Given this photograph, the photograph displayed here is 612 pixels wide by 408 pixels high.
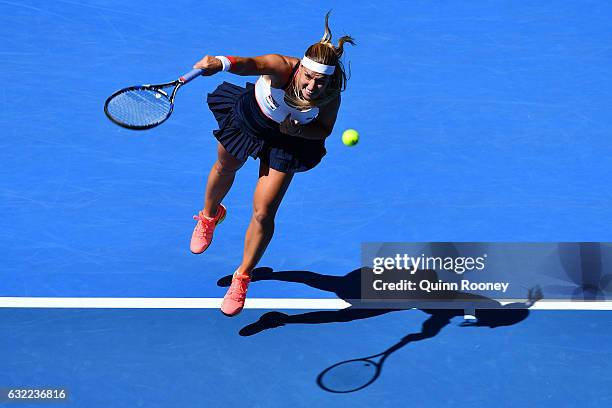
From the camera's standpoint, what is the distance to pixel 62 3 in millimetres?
9359

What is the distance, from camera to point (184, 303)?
637 centimetres

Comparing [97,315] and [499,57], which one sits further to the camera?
[499,57]

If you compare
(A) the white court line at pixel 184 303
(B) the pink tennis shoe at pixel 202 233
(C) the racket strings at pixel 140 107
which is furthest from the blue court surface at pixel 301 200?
(C) the racket strings at pixel 140 107

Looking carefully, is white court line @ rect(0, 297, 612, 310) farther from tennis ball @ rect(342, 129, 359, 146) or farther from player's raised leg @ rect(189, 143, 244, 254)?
tennis ball @ rect(342, 129, 359, 146)

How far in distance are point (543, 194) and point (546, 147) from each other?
63cm

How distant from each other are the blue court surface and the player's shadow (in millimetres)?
24

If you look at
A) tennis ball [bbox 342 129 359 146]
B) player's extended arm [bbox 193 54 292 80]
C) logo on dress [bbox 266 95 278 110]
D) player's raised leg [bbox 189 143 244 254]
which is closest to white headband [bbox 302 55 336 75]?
player's extended arm [bbox 193 54 292 80]

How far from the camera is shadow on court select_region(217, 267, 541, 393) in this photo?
573cm

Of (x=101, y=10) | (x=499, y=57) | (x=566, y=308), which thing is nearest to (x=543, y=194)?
(x=566, y=308)

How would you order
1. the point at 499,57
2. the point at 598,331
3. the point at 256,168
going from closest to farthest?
1. the point at 598,331
2. the point at 256,168
3. the point at 499,57

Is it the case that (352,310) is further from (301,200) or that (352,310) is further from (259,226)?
(301,200)

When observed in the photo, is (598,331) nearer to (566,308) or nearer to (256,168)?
(566,308)

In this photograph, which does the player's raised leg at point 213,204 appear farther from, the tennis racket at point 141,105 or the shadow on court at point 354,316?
the tennis racket at point 141,105

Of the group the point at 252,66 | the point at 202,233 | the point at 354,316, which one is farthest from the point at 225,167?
the point at 354,316
